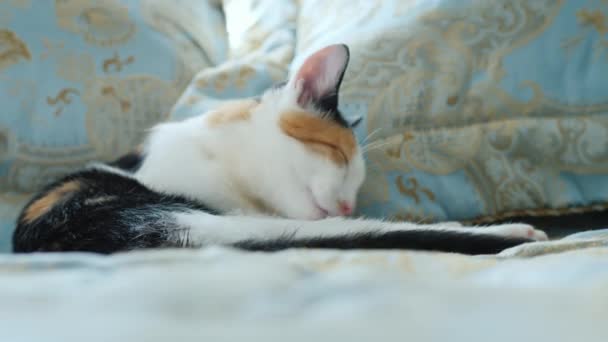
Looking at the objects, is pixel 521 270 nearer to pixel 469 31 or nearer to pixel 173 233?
pixel 173 233

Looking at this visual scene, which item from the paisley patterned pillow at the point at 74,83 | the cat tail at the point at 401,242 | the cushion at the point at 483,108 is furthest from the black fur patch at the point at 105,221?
the cushion at the point at 483,108

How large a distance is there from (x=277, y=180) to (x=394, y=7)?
1.40 ft

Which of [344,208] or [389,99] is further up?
[389,99]

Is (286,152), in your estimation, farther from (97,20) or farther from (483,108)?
(97,20)

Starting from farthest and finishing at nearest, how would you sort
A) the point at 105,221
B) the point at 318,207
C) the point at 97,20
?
1. the point at 97,20
2. the point at 318,207
3. the point at 105,221

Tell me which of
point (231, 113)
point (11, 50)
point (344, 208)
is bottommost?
point (344, 208)

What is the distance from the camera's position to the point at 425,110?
916mm

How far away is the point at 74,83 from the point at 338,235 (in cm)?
77

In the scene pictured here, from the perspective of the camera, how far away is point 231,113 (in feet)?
3.13

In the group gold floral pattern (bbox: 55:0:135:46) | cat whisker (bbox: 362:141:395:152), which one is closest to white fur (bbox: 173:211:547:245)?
cat whisker (bbox: 362:141:395:152)

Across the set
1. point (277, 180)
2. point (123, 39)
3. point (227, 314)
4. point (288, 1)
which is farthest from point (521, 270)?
point (288, 1)

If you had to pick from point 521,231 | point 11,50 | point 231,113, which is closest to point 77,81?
point 11,50

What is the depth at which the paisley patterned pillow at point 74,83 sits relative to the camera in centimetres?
100

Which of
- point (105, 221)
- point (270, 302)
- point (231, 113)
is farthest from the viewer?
point (231, 113)
